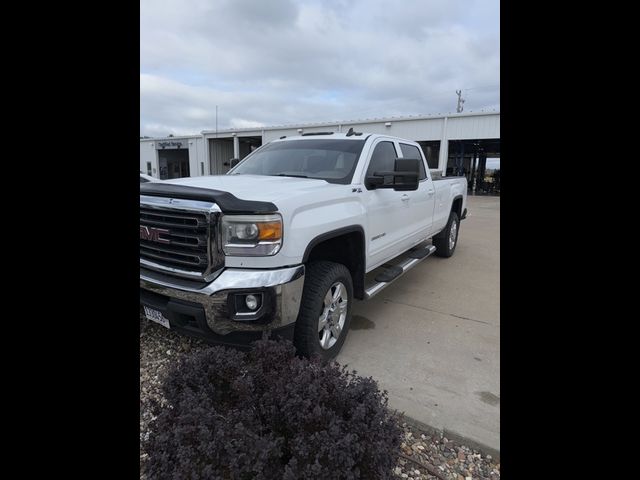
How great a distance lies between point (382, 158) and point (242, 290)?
251cm

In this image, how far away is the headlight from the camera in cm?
252

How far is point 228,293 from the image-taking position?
96.8 inches

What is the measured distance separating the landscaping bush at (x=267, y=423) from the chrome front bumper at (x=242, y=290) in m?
0.40

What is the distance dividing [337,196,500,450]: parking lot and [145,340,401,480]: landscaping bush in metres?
1.00

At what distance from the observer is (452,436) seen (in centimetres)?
238

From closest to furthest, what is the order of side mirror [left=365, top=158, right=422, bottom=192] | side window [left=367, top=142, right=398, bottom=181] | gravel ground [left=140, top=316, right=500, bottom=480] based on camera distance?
gravel ground [left=140, top=316, right=500, bottom=480]
side mirror [left=365, top=158, right=422, bottom=192]
side window [left=367, top=142, right=398, bottom=181]

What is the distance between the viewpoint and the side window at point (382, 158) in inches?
158

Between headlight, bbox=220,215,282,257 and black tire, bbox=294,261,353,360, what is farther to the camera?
black tire, bbox=294,261,353,360

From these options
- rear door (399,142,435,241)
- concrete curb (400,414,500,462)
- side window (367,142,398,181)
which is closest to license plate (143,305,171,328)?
concrete curb (400,414,500,462)

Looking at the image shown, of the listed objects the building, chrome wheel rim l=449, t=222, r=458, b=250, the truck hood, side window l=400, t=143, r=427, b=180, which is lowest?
chrome wheel rim l=449, t=222, r=458, b=250

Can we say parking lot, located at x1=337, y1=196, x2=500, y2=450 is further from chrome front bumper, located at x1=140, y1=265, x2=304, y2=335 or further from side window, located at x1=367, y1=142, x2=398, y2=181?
side window, located at x1=367, y1=142, x2=398, y2=181
